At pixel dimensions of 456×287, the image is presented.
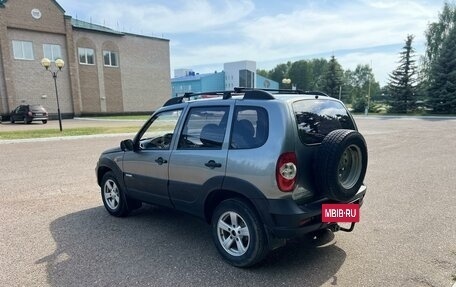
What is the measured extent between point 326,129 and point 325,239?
1.46 m

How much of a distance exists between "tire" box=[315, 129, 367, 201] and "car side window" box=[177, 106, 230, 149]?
1083mm

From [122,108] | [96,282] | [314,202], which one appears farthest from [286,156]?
[122,108]

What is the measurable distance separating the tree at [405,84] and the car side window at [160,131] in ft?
139

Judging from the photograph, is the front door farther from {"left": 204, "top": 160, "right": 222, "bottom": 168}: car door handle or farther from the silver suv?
{"left": 204, "top": 160, "right": 222, "bottom": 168}: car door handle

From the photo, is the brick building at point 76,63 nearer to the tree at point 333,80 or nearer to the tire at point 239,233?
the tree at point 333,80

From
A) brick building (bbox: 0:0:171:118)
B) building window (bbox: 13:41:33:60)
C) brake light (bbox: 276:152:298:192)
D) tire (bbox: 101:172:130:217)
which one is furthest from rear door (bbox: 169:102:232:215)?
building window (bbox: 13:41:33:60)

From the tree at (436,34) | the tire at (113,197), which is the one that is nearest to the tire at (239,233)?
the tire at (113,197)

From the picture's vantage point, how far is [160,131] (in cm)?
456

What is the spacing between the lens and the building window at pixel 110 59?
39531 mm

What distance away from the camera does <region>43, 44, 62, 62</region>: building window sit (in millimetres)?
33928

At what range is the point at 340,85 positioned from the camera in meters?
52.5

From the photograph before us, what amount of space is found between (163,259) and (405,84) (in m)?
43.7

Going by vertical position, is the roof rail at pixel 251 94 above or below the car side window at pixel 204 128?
above

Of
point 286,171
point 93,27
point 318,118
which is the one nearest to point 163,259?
point 286,171
